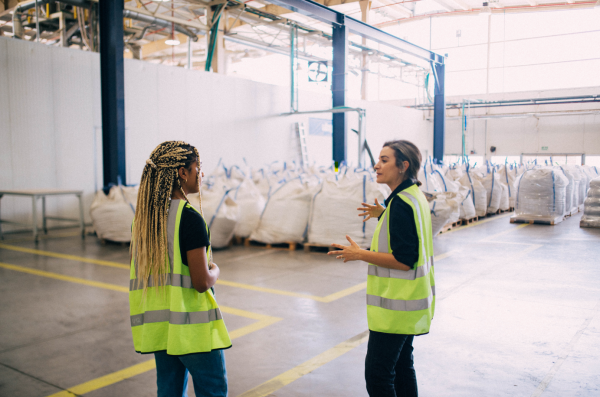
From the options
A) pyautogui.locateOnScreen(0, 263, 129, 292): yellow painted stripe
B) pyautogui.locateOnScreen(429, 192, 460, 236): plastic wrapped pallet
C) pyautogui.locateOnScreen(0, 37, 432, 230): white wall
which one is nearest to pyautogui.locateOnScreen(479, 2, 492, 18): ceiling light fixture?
pyautogui.locateOnScreen(0, 37, 432, 230): white wall

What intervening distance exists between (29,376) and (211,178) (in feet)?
18.8

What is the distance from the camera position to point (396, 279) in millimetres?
1954

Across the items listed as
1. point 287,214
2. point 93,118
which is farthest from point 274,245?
point 93,118

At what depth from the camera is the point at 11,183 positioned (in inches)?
328

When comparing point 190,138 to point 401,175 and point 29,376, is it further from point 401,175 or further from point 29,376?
point 401,175

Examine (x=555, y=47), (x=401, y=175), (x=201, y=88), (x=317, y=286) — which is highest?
(x=555, y=47)

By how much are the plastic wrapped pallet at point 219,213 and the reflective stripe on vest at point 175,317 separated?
16.6 ft

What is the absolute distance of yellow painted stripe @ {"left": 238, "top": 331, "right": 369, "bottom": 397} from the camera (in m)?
2.72

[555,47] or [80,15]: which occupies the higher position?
[555,47]

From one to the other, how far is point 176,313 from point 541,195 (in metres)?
9.82

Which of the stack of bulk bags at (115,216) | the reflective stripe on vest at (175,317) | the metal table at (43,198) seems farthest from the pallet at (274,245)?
the reflective stripe on vest at (175,317)

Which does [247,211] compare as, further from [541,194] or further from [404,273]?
[541,194]

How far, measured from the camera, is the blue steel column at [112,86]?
809 cm

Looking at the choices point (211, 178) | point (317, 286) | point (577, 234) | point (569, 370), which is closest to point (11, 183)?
point (211, 178)
